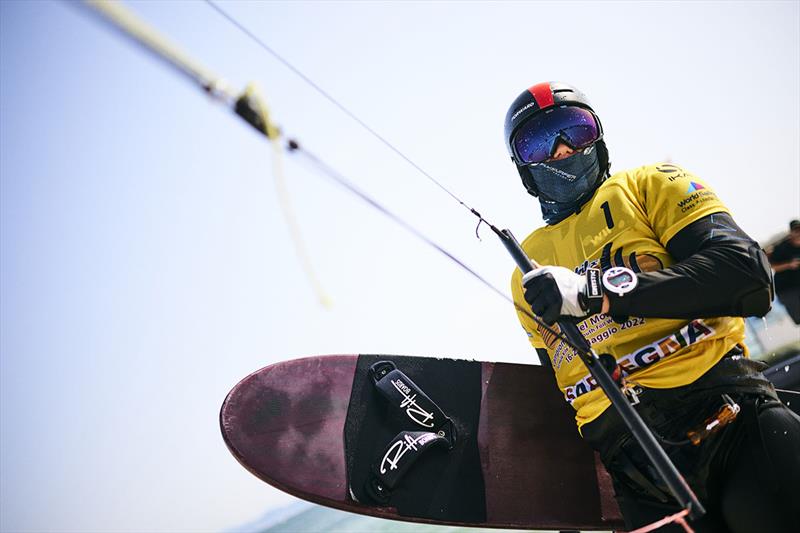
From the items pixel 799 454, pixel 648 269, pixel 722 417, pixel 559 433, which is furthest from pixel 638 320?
pixel 559 433

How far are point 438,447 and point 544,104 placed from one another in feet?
7.20

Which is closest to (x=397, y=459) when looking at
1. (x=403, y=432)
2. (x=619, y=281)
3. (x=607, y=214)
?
(x=403, y=432)

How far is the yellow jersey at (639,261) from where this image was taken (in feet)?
6.73

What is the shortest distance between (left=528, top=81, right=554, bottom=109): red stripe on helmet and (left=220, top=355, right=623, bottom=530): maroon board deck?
1747 millimetres

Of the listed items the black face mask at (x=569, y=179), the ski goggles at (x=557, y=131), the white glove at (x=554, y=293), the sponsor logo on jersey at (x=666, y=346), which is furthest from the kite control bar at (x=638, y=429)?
the ski goggles at (x=557, y=131)

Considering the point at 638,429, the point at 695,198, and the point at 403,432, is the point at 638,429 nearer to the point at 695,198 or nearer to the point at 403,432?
the point at 695,198

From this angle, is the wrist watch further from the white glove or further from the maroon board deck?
the maroon board deck

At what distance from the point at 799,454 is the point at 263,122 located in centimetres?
218

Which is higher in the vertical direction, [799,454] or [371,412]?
[371,412]

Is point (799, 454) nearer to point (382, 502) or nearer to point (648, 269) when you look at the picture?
point (648, 269)

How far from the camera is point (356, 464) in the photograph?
9.93 ft

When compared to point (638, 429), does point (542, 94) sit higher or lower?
higher

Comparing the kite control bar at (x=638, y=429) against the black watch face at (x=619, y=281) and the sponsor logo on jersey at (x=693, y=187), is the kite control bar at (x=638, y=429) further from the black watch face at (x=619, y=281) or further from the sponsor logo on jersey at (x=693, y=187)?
the sponsor logo on jersey at (x=693, y=187)

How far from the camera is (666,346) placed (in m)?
2.09
